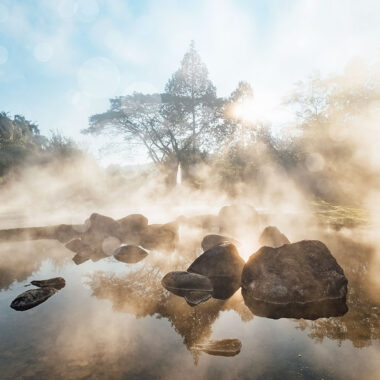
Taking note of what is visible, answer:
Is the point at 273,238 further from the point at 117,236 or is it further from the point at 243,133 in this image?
the point at 243,133

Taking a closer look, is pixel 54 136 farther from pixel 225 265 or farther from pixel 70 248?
pixel 225 265

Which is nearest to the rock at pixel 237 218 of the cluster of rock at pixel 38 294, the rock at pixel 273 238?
the rock at pixel 273 238

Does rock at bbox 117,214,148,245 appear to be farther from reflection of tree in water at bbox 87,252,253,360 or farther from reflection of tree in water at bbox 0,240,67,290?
reflection of tree in water at bbox 87,252,253,360

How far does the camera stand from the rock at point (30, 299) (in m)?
4.12

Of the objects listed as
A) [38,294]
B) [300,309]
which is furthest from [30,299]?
[300,309]

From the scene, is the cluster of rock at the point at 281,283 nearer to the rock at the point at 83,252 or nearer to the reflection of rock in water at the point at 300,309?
the reflection of rock in water at the point at 300,309

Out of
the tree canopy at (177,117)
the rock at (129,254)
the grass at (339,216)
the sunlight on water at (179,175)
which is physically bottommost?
the grass at (339,216)

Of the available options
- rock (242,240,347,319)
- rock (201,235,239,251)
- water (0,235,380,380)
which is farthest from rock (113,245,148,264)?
rock (242,240,347,319)

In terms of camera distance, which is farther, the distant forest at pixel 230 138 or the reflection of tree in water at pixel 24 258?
the distant forest at pixel 230 138

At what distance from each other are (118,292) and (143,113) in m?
16.1

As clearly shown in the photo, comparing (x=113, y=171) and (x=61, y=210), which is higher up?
(x=113, y=171)

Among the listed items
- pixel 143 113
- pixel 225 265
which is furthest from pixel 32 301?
pixel 143 113

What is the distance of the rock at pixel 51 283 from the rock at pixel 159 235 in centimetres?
361

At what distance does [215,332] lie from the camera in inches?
136
